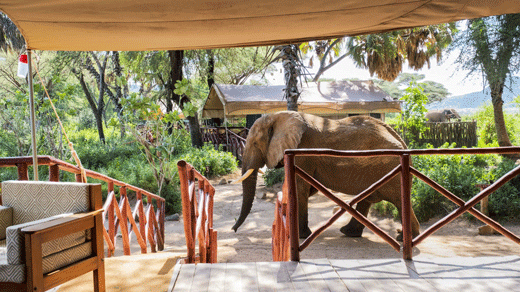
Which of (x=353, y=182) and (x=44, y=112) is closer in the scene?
(x=353, y=182)

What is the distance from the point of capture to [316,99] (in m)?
16.2

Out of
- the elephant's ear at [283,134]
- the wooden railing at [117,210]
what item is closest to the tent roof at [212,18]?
the wooden railing at [117,210]

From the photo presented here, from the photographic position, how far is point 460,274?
2.69 meters

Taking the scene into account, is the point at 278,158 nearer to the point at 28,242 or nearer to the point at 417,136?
the point at 28,242

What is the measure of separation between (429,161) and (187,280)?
7.86 m

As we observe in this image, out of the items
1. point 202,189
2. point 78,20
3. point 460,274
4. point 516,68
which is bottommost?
point 460,274

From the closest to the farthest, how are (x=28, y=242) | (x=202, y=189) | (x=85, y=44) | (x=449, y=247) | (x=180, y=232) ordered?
(x=28, y=242) → (x=85, y=44) → (x=202, y=189) → (x=449, y=247) → (x=180, y=232)

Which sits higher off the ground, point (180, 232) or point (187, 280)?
point (187, 280)

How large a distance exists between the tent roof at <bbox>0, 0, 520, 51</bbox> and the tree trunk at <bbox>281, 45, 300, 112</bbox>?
5.60 meters

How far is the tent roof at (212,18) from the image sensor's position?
8.82ft

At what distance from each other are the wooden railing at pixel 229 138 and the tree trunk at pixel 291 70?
4.99 meters

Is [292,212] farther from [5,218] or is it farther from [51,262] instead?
[5,218]

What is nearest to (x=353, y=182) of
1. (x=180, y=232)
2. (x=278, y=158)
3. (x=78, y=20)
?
(x=278, y=158)

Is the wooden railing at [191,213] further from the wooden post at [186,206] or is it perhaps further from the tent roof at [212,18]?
the tent roof at [212,18]
